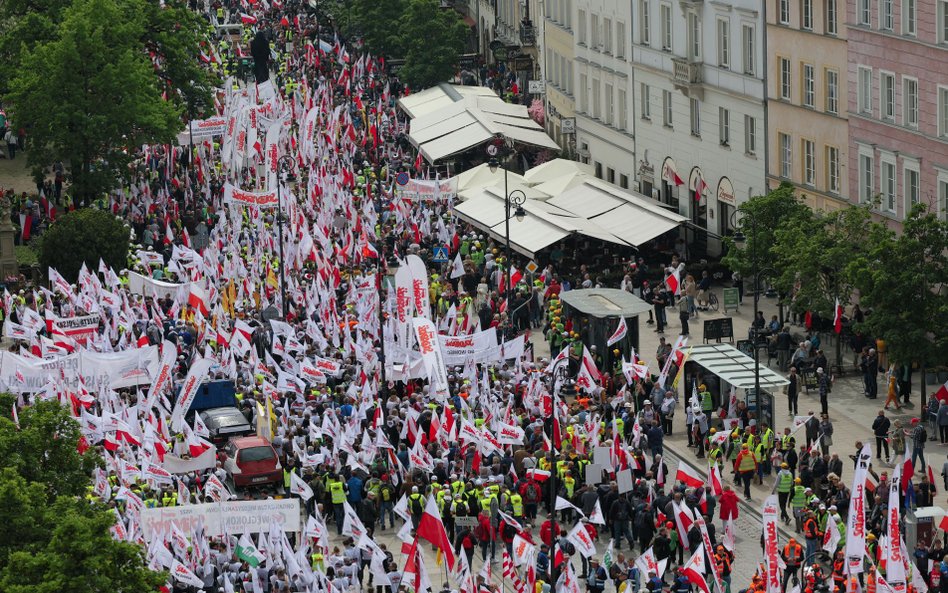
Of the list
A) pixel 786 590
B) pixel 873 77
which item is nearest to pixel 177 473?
pixel 786 590

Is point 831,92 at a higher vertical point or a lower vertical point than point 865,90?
lower

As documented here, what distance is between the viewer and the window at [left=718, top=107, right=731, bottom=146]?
72.1 m

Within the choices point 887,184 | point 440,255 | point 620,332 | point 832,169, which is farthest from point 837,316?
point 440,255

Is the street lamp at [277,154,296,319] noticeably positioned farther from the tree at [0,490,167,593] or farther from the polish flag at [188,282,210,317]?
the tree at [0,490,167,593]

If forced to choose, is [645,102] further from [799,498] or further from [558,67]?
[799,498]

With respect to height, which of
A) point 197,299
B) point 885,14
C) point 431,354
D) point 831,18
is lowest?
point 197,299

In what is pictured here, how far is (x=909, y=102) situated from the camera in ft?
198

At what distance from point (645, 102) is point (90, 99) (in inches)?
758

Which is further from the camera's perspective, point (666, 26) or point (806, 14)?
point (666, 26)

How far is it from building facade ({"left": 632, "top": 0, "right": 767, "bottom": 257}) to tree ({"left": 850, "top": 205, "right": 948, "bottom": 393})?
1760 cm

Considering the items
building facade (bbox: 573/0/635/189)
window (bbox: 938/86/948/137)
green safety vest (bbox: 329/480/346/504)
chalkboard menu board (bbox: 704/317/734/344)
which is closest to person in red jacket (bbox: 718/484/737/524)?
green safety vest (bbox: 329/480/346/504)

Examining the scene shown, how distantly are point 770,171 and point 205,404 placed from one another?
2285 cm

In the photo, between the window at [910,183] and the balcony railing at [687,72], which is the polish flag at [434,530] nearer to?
the window at [910,183]

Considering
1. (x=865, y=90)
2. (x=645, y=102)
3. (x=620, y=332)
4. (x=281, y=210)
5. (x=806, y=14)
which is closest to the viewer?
(x=620, y=332)
